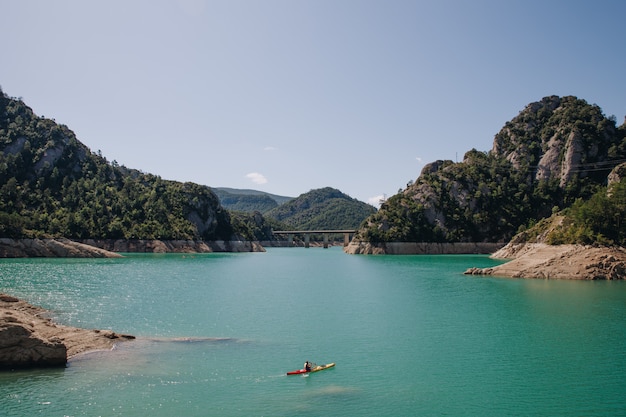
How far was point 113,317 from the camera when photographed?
4425 centimetres

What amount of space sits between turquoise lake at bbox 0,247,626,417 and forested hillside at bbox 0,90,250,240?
4099 inches

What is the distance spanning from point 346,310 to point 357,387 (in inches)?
1020

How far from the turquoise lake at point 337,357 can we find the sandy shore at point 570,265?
58.3 ft

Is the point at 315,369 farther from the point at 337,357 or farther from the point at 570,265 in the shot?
the point at 570,265

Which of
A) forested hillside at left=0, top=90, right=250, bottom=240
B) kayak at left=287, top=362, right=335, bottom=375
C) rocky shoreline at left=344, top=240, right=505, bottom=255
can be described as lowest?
kayak at left=287, top=362, right=335, bottom=375

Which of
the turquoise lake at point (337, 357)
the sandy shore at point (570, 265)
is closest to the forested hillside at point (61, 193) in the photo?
the turquoise lake at point (337, 357)

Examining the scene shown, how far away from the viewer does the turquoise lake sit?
2284cm

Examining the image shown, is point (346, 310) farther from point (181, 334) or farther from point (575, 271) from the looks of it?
point (575, 271)

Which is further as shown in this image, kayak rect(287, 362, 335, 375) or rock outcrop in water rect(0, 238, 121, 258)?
rock outcrop in water rect(0, 238, 121, 258)

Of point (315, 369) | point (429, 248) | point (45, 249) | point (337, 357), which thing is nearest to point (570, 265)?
point (337, 357)

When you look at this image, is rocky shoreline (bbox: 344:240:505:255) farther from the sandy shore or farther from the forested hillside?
the sandy shore

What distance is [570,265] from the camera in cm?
8038

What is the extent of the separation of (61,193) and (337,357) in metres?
169

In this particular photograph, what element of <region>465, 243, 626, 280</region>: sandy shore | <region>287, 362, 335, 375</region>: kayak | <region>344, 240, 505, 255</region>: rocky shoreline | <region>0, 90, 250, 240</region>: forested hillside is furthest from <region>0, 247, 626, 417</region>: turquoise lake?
<region>344, 240, 505, 255</region>: rocky shoreline
